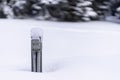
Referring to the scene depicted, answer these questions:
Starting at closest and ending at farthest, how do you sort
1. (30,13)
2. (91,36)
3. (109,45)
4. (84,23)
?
1. (109,45)
2. (91,36)
3. (84,23)
4. (30,13)

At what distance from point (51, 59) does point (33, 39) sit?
2.69 ft

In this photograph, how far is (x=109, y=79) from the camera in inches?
154

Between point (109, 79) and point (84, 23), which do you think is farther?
point (84, 23)

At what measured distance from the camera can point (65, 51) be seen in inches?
206

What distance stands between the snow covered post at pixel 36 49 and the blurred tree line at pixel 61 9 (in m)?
3.13

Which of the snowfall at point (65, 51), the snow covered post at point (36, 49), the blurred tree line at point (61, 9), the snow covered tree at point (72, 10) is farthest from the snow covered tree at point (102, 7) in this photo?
the snow covered post at point (36, 49)

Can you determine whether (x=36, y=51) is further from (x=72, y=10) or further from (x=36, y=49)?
(x=72, y=10)

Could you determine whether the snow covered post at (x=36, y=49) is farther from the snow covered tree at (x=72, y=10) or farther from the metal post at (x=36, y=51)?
the snow covered tree at (x=72, y=10)

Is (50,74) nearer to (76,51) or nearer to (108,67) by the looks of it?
(108,67)

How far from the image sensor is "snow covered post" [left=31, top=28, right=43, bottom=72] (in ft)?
13.7

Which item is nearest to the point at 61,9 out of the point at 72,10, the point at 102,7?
the point at 72,10

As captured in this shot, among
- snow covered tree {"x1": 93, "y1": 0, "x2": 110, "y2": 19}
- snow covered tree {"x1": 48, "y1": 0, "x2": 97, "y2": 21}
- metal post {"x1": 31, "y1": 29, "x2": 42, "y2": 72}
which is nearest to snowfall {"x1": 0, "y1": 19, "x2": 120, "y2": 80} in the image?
metal post {"x1": 31, "y1": 29, "x2": 42, "y2": 72}

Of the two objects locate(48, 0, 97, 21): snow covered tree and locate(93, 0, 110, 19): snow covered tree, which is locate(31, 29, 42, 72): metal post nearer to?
locate(48, 0, 97, 21): snow covered tree

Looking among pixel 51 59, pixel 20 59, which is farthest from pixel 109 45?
pixel 20 59
